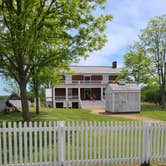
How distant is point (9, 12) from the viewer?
12.3 meters

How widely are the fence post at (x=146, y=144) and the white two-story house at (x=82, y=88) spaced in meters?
34.6

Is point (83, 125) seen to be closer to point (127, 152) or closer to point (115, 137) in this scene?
point (115, 137)

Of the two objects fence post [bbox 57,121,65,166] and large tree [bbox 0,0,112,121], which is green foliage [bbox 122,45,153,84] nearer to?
large tree [bbox 0,0,112,121]

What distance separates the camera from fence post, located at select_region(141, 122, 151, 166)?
6.89 m

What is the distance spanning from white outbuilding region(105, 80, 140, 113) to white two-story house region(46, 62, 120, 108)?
1531cm

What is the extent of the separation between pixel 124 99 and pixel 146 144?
64.2 ft

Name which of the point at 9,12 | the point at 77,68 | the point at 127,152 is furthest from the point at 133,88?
the point at 77,68

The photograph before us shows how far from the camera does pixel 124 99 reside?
2633 cm

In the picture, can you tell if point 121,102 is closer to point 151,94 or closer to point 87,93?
point 151,94

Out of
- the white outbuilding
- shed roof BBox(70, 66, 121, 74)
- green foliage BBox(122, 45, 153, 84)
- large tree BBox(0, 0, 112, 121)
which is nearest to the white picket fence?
large tree BBox(0, 0, 112, 121)

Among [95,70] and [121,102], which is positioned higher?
[95,70]

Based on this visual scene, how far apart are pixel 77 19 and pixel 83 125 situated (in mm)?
7962

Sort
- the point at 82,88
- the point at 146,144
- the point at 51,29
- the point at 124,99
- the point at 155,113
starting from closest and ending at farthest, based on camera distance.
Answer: the point at 146,144 < the point at 51,29 < the point at 155,113 < the point at 124,99 < the point at 82,88

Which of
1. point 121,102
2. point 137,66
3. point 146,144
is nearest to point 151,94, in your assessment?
point 137,66
